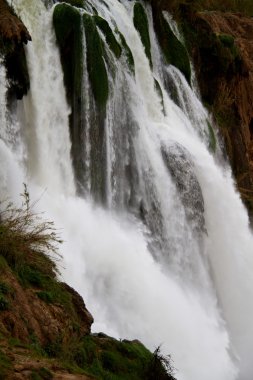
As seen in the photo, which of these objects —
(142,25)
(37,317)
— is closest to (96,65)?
(142,25)

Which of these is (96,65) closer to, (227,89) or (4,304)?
(4,304)

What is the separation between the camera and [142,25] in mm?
19516

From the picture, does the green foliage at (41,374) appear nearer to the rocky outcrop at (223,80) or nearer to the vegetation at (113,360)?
the vegetation at (113,360)

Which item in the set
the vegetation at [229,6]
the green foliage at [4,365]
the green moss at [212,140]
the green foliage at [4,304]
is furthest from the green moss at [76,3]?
the vegetation at [229,6]

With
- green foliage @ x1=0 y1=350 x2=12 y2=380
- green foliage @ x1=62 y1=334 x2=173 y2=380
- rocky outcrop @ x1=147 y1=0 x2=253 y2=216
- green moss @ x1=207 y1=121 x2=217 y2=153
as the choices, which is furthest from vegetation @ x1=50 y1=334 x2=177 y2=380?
rocky outcrop @ x1=147 y1=0 x2=253 y2=216

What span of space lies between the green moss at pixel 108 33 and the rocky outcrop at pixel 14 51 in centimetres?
283

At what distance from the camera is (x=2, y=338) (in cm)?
602

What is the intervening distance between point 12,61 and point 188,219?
18.7 feet

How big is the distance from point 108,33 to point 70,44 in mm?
1594

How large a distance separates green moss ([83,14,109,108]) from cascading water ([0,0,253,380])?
5.3 inches

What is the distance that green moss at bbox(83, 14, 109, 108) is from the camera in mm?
13852

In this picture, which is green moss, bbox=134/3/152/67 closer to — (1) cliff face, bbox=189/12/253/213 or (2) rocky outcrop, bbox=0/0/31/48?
(1) cliff face, bbox=189/12/253/213

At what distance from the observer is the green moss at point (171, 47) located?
21.1 meters

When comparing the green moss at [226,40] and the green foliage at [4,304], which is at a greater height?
the green moss at [226,40]
